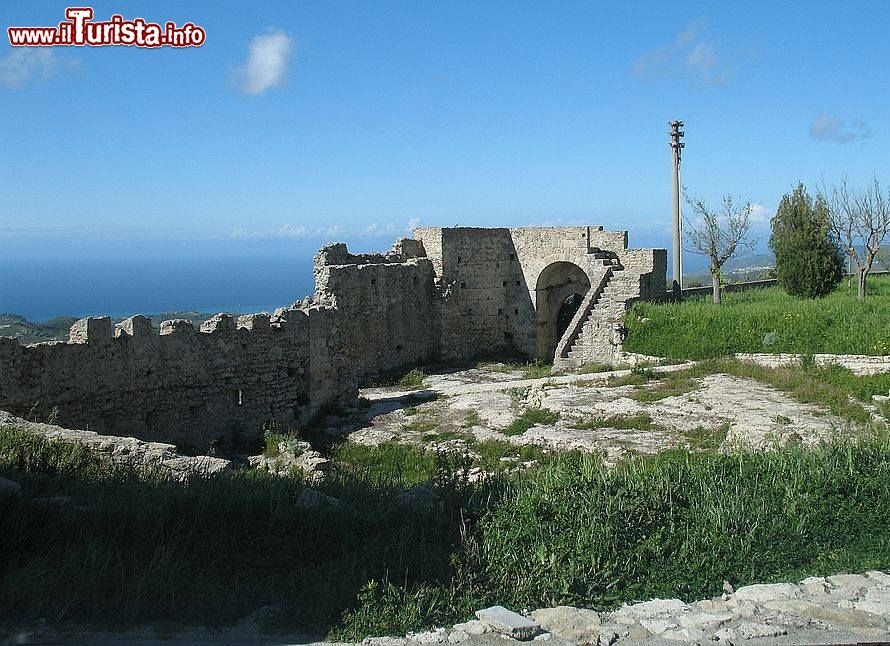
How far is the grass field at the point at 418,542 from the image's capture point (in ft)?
17.0

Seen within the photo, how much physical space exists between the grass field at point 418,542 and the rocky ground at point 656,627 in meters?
0.15

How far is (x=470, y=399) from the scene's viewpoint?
17203mm

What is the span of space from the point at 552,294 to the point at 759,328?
8.22m

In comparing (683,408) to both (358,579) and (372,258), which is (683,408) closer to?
(358,579)

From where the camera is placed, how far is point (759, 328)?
19.2 metres

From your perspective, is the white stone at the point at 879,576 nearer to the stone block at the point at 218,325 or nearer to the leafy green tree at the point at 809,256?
the stone block at the point at 218,325

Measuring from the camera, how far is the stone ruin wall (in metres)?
12.1

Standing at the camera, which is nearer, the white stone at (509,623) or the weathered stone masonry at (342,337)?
the white stone at (509,623)

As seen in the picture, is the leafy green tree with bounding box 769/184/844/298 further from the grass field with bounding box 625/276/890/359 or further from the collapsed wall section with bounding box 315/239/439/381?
the collapsed wall section with bounding box 315/239/439/381

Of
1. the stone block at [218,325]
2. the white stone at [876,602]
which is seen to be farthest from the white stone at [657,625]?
the stone block at [218,325]

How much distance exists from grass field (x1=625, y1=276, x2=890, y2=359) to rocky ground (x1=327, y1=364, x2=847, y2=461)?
1.50m

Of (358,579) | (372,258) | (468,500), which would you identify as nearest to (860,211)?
(372,258)

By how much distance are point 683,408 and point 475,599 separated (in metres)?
10.1

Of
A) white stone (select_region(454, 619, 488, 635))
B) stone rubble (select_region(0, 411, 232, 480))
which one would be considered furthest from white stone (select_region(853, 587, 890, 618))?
stone rubble (select_region(0, 411, 232, 480))
